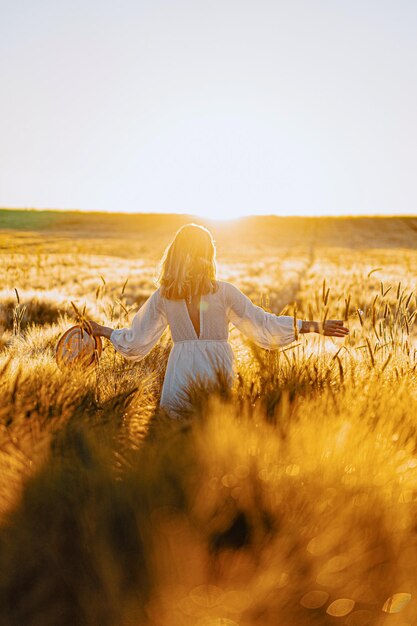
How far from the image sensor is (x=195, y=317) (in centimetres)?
391

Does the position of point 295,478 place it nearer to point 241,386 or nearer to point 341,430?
point 341,430

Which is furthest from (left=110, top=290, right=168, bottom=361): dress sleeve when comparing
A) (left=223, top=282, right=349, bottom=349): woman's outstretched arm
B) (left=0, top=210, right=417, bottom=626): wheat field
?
(left=0, top=210, right=417, bottom=626): wheat field

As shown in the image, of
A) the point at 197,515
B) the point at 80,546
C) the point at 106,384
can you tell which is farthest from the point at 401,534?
the point at 106,384

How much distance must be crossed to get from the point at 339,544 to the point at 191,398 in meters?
1.31

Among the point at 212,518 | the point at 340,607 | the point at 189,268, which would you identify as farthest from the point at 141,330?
the point at 340,607

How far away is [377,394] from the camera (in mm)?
2785

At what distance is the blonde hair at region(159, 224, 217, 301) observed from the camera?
3783 millimetres

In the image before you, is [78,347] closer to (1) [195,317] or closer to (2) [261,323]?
(1) [195,317]

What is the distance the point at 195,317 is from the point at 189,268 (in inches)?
12.7

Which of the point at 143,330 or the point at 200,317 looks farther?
the point at 143,330

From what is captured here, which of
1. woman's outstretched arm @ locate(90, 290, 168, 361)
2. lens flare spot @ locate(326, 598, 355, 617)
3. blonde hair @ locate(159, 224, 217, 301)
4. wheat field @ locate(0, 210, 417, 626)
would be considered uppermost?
blonde hair @ locate(159, 224, 217, 301)

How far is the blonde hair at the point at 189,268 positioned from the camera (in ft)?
12.4

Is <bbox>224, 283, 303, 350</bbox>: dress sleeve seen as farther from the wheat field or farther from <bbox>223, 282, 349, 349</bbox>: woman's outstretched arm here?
the wheat field

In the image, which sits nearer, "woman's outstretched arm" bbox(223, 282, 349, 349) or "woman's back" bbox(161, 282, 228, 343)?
"woman's outstretched arm" bbox(223, 282, 349, 349)
